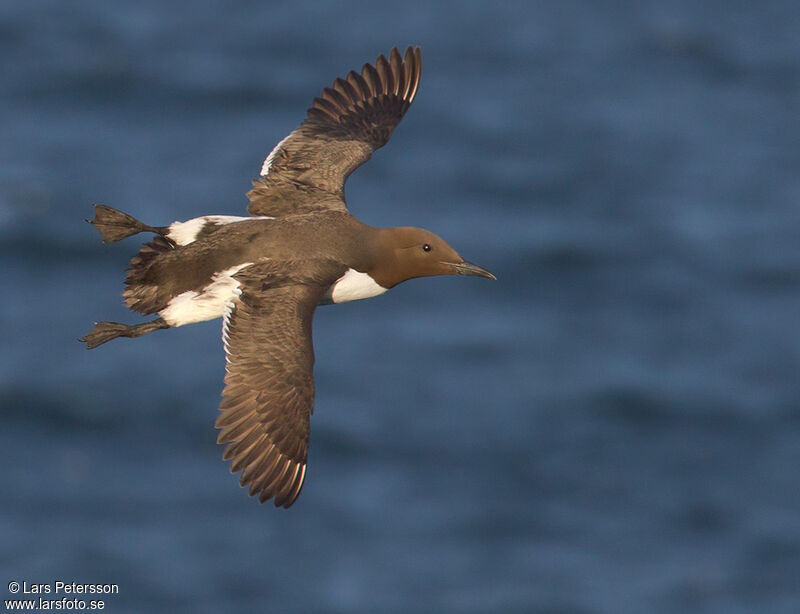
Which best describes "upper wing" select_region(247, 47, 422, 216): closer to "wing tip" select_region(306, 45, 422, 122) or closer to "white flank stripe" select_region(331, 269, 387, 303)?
"wing tip" select_region(306, 45, 422, 122)

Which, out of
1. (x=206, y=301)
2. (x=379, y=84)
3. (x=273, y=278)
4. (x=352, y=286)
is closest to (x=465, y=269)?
(x=352, y=286)

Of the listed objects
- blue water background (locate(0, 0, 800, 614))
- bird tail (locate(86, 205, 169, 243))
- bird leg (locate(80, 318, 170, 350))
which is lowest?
bird leg (locate(80, 318, 170, 350))

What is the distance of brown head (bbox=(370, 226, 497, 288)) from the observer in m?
12.7

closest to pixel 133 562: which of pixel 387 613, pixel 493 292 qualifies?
pixel 387 613

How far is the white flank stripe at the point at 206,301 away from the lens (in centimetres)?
1198

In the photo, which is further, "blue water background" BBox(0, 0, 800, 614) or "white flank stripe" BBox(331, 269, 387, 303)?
"blue water background" BBox(0, 0, 800, 614)

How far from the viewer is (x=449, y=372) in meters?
37.9

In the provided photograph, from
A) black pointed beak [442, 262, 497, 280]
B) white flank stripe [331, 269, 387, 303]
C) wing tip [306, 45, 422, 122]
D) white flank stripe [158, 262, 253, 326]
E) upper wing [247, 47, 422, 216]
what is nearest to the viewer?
white flank stripe [158, 262, 253, 326]

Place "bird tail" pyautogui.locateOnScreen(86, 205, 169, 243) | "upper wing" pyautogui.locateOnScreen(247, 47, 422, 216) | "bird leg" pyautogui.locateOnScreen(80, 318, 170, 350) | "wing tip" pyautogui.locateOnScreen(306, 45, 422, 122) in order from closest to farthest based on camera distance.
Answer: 1. "bird leg" pyautogui.locateOnScreen(80, 318, 170, 350)
2. "bird tail" pyautogui.locateOnScreen(86, 205, 169, 243)
3. "upper wing" pyautogui.locateOnScreen(247, 47, 422, 216)
4. "wing tip" pyautogui.locateOnScreen(306, 45, 422, 122)

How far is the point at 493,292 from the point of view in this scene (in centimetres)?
3959

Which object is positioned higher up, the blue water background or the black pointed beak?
the blue water background

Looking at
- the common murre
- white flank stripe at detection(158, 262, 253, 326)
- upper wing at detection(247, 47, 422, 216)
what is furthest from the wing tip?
white flank stripe at detection(158, 262, 253, 326)

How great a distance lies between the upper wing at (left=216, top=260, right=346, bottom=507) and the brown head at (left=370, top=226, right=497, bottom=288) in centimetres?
123

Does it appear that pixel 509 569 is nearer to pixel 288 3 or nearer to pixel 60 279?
pixel 60 279
